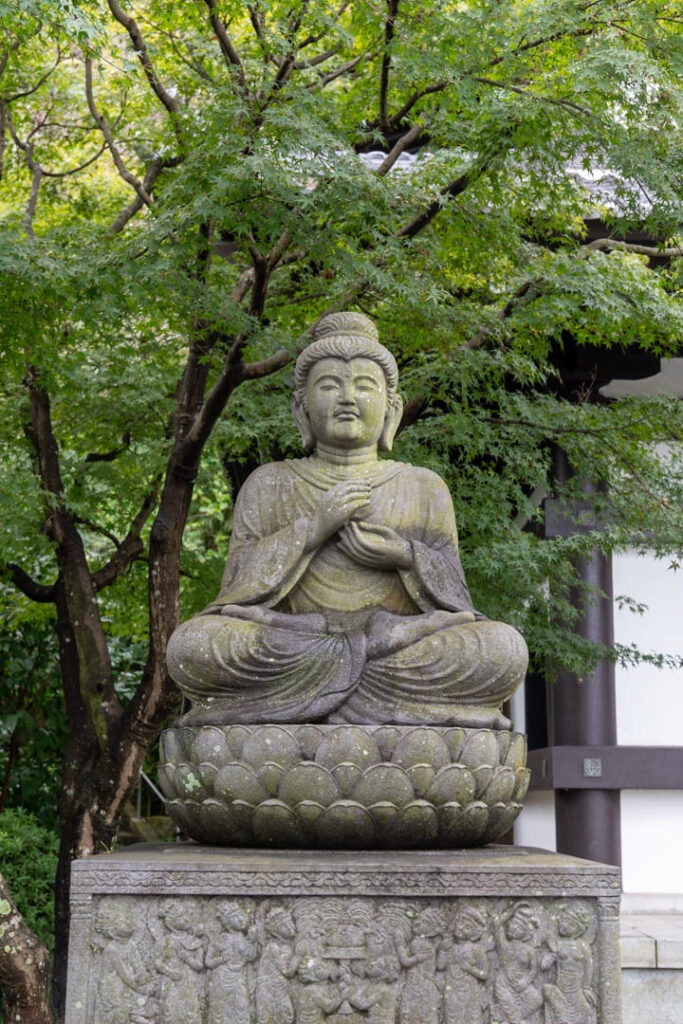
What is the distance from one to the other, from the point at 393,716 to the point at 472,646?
1.23 ft

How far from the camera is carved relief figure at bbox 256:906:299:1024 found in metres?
3.44

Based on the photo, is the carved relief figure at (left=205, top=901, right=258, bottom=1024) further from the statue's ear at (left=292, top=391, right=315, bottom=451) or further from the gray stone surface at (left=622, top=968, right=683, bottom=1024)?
the gray stone surface at (left=622, top=968, right=683, bottom=1024)

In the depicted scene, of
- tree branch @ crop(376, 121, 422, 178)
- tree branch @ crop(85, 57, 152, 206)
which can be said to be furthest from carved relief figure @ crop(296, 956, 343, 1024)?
tree branch @ crop(85, 57, 152, 206)

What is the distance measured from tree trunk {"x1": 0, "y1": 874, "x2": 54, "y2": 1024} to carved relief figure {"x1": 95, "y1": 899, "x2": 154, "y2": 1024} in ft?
8.04

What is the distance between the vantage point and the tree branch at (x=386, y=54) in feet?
20.1

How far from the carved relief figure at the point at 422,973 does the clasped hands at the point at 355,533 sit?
4.60ft

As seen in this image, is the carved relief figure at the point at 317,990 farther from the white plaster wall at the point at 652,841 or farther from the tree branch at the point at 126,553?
the white plaster wall at the point at 652,841

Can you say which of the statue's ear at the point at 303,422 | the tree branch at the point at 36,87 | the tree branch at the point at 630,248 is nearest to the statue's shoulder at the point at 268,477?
the statue's ear at the point at 303,422

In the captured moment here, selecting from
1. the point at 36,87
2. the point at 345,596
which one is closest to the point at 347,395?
the point at 345,596

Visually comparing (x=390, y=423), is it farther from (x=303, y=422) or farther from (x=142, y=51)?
(x=142, y=51)

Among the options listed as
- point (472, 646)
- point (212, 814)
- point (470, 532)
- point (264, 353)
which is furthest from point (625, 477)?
point (212, 814)

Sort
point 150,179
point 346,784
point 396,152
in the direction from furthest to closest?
point 150,179 < point 396,152 < point 346,784

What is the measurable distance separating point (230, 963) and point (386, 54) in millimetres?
4893

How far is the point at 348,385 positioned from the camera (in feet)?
15.8
